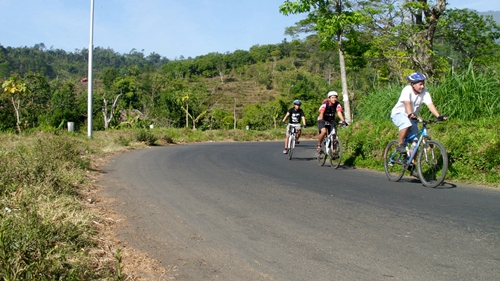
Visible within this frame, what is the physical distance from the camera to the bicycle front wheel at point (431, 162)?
715 centimetres

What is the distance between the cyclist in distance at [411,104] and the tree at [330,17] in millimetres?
10189

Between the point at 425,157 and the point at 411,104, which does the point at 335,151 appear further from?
the point at 425,157

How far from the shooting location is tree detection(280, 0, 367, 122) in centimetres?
1728

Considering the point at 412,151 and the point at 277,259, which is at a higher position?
the point at 412,151

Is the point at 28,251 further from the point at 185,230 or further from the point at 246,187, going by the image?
the point at 246,187

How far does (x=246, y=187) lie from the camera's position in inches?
288

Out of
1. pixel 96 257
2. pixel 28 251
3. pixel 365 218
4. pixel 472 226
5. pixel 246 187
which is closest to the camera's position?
pixel 28 251

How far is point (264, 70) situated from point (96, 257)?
124259mm

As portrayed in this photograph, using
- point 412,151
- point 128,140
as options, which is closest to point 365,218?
point 412,151

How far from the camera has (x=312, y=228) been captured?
15.3 ft

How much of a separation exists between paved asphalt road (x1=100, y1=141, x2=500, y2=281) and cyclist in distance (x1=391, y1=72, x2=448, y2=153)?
3.07 ft

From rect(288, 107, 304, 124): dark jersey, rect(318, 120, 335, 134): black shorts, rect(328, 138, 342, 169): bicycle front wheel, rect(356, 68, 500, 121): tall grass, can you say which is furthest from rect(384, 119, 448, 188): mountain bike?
rect(288, 107, 304, 124): dark jersey

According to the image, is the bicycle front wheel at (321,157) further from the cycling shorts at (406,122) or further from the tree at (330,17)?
the tree at (330,17)

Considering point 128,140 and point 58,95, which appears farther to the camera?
point 58,95
